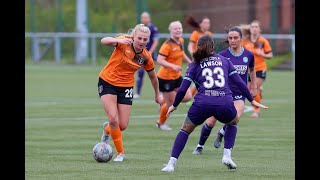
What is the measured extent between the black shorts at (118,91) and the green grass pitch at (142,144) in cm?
86

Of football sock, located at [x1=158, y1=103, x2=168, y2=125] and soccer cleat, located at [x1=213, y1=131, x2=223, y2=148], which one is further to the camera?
football sock, located at [x1=158, y1=103, x2=168, y2=125]

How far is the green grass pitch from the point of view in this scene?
472 inches

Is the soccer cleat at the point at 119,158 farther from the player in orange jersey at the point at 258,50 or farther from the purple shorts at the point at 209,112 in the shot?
the player in orange jersey at the point at 258,50

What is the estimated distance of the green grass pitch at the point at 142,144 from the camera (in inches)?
472

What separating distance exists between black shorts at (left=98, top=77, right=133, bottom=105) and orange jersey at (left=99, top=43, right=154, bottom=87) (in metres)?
0.05

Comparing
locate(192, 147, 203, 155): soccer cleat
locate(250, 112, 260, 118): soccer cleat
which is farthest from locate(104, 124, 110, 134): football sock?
locate(250, 112, 260, 118): soccer cleat

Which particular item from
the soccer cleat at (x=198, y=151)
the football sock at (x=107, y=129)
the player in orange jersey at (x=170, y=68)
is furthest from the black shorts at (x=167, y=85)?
the football sock at (x=107, y=129)

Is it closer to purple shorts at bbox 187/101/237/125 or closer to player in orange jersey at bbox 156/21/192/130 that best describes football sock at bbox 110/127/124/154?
purple shorts at bbox 187/101/237/125

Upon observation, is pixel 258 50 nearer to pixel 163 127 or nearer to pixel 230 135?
pixel 163 127

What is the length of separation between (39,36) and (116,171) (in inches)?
1489

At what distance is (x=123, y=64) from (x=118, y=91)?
396 millimetres

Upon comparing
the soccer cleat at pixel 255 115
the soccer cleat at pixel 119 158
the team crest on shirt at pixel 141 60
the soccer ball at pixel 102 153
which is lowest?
the soccer cleat at pixel 255 115

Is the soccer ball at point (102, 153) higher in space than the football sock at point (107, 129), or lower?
lower
